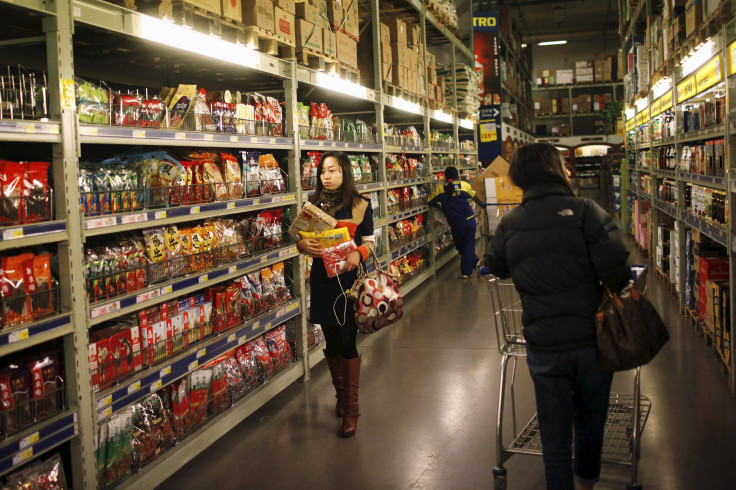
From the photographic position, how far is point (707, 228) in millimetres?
5055

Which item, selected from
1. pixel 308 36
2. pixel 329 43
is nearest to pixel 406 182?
pixel 329 43

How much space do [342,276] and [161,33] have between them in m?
1.70

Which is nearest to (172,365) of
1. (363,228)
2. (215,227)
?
(215,227)

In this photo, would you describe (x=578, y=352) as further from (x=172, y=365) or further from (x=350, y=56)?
(x=350, y=56)

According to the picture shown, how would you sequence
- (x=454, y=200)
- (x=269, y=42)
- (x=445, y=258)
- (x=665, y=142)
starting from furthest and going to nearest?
(x=445, y=258) → (x=454, y=200) → (x=665, y=142) → (x=269, y=42)

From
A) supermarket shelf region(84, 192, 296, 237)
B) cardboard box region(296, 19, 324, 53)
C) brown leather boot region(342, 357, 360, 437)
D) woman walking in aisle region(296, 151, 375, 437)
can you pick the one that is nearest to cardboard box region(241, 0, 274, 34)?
cardboard box region(296, 19, 324, 53)

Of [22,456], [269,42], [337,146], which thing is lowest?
[22,456]

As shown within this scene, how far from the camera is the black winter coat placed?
8.40 feet

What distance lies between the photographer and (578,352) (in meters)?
2.61

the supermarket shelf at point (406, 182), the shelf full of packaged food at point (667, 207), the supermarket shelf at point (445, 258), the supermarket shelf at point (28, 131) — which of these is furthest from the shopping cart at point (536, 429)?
the supermarket shelf at point (445, 258)

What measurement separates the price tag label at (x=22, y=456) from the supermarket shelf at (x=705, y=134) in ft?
14.5

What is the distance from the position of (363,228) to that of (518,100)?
675 inches

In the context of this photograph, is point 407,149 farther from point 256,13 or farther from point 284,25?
point 256,13

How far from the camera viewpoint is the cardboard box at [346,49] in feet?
19.2
